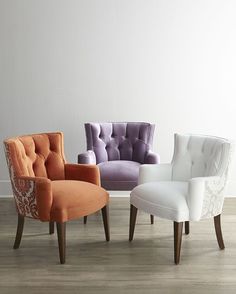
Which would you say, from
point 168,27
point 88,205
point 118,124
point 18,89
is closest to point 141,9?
point 168,27

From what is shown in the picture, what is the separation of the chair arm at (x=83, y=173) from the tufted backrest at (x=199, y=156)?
2.28 feet

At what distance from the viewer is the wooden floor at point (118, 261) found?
2576mm

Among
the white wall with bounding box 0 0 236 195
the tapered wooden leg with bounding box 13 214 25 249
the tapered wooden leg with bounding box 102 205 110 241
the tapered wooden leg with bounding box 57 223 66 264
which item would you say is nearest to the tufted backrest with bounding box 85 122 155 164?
the white wall with bounding box 0 0 236 195

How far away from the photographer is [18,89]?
15.2 ft

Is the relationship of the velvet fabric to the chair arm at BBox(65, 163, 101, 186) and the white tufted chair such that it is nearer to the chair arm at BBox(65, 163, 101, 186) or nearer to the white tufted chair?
the chair arm at BBox(65, 163, 101, 186)

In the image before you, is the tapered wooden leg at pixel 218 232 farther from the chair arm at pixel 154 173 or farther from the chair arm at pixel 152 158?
the chair arm at pixel 152 158

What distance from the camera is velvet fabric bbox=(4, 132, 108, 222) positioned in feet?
9.37

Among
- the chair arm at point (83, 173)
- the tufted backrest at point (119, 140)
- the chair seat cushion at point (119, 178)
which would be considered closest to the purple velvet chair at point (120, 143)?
the tufted backrest at point (119, 140)

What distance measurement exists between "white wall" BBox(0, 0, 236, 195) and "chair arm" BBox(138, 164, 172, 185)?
128 cm

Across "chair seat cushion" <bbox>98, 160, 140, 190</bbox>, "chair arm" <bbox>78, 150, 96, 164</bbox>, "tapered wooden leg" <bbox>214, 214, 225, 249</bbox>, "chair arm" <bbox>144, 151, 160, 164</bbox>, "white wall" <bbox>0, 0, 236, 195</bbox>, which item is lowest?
"tapered wooden leg" <bbox>214, 214, 225, 249</bbox>

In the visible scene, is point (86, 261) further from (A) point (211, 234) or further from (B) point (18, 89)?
(B) point (18, 89)

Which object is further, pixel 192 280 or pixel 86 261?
pixel 86 261

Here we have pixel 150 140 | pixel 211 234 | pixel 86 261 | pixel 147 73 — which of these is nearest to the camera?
pixel 86 261

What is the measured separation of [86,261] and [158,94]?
237cm
